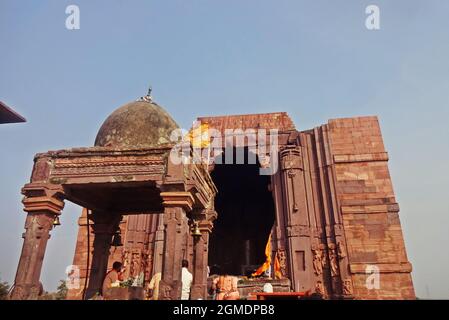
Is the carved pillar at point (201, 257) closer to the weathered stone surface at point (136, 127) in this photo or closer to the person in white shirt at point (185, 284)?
the person in white shirt at point (185, 284)

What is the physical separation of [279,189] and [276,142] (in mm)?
2554

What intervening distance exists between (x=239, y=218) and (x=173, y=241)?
73.1 ft

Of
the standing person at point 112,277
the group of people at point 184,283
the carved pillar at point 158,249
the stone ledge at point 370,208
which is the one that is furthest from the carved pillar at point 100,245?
the stone ledge at point 370,208

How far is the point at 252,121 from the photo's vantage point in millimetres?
17422

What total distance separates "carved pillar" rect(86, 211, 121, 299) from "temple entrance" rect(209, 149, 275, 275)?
14781mm

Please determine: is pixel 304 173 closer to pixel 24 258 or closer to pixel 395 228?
pixel 395 228

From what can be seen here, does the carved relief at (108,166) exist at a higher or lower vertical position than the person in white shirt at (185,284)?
higher

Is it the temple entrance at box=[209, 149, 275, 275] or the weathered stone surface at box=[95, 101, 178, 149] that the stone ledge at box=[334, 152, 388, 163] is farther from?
the temple entrance at box=[209, 149, 275, 275]

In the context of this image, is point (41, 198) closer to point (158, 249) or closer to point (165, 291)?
point (165, 291)

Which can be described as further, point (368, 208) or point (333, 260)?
point (368, 208)

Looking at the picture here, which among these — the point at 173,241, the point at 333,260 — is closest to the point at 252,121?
the point at 333,260

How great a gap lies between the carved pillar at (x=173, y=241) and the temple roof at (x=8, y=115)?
853 cm

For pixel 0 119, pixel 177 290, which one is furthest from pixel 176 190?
pixel 0 119

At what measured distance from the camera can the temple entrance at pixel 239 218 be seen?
24859 millimetres
